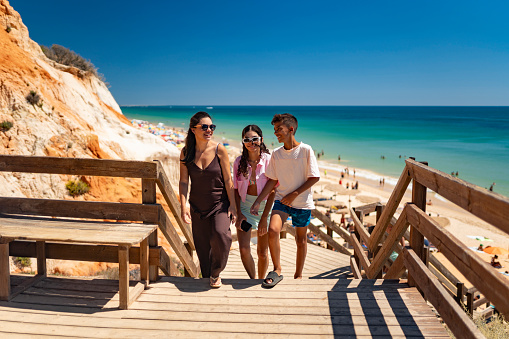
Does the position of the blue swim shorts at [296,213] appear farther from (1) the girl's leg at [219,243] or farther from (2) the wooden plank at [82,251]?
(2) the wooden plank at [82,251]

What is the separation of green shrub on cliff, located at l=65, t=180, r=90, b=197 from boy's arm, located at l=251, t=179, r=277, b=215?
7.47 m

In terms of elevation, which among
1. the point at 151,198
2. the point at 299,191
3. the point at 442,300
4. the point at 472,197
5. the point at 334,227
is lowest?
the point at 334,227

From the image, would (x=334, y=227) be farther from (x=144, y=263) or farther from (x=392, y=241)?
(x=144, y=263)

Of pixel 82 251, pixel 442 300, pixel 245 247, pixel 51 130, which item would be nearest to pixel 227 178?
pixel 245 247

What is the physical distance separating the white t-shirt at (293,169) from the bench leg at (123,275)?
162 centimetres

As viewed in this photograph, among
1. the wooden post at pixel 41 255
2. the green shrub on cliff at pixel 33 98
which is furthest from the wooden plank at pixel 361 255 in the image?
the green shrub on cliff at pixel 33 98

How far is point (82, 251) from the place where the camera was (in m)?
3.55

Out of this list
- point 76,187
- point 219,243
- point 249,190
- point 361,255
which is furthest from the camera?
point 76,187

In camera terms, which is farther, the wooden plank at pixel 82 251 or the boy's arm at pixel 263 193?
the boy's arm at pixel 263 193

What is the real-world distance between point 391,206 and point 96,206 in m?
2.95

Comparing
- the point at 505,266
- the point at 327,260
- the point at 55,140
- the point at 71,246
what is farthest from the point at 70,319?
the point at 505,266

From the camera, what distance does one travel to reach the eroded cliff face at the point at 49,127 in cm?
930

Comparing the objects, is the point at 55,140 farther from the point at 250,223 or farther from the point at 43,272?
the point at 250,223

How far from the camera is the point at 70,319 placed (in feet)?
9.63
